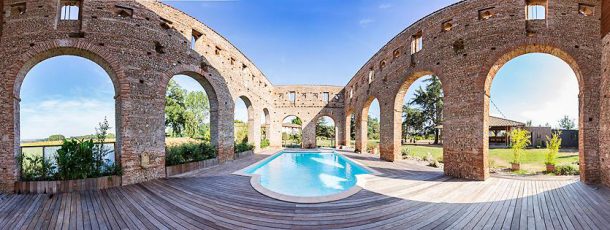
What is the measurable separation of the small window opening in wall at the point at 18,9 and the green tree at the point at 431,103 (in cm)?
3243

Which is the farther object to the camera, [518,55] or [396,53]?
[396,53]

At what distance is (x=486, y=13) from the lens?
7574 millimetres

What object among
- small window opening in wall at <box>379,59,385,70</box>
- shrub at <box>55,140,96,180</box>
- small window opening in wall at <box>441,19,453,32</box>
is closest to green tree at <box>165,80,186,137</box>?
shrub at <box>55,140,96,180</box>

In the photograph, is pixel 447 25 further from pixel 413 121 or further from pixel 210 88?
pixel 413 121

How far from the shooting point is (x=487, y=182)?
271 inches

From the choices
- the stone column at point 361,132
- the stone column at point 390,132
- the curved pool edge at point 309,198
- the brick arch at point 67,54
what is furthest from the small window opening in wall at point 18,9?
the stone column at point 361,132

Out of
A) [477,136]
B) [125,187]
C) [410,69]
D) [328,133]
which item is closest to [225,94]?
[125,187]

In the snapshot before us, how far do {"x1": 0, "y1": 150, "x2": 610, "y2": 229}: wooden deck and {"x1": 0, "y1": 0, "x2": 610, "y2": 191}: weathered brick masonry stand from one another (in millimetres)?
1273

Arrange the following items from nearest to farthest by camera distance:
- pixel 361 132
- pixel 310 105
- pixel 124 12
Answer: pixel 124 12 < pixel 361 132 < pixel 310 105

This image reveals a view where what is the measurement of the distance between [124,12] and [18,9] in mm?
2718

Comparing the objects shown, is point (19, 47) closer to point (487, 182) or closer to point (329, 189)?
point (329, 189)

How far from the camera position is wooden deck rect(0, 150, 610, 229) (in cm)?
394

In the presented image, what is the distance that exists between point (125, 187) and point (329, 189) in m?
5.79

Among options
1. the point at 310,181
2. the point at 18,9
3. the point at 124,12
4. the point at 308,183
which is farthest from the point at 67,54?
the point at 310,181
